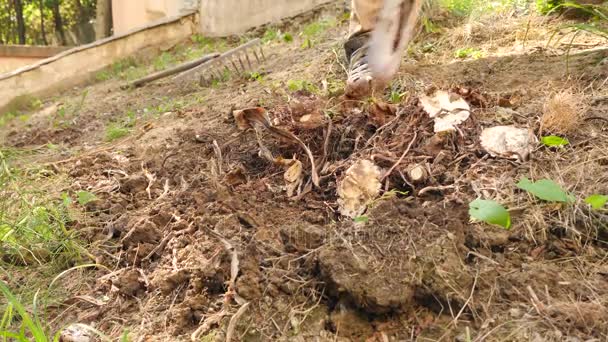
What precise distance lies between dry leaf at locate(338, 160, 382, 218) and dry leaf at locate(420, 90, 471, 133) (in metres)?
0.34

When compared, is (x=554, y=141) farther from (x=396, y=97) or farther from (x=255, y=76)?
(x=255, y=76)

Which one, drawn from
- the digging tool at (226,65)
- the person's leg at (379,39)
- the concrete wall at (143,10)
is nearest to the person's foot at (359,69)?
the person's leg at (379,39)

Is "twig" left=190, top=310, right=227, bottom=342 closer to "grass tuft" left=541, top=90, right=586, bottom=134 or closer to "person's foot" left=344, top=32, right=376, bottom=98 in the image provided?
"grass tuft" left=541, top=90, right=586, bottom=134

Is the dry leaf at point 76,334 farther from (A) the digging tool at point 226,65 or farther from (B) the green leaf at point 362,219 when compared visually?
(A) the digging tool at point 226,65

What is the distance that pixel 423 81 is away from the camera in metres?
2.82

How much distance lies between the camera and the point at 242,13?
605 cm

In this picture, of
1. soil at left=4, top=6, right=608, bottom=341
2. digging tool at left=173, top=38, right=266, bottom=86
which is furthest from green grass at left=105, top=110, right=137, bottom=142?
digging tool at left=173, top=38, right=266, bottom=86

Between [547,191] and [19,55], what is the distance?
23.2 ft

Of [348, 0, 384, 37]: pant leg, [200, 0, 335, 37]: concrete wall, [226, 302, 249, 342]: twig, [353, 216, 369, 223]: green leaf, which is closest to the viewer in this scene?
[226, 302, 249, 342]: twig

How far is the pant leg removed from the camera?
2.77 m

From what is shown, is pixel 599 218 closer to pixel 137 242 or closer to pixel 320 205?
pixel 320 205

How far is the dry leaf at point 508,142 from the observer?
1.86 meters

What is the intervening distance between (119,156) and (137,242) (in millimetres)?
1014

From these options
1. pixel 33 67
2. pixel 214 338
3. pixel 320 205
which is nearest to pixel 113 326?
pixel 214 338
